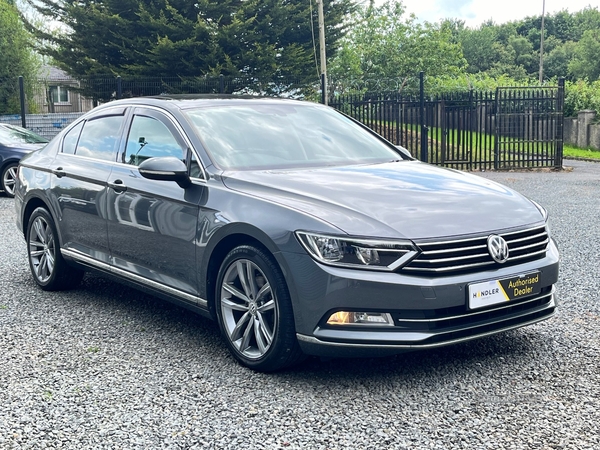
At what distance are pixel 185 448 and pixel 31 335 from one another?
94.5 inches

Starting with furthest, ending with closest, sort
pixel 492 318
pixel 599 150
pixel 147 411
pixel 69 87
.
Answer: pixel 69 87 < pixel 599 150 < pixel 492 318 < pixel 147 411

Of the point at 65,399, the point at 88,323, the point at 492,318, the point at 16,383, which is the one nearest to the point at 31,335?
the point at 88,323

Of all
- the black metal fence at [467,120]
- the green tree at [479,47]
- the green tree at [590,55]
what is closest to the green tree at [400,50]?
the green tree at [590,55]

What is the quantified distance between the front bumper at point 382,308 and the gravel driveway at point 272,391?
28 cm

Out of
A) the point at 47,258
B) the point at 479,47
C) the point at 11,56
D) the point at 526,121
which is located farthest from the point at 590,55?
the point at 47,258

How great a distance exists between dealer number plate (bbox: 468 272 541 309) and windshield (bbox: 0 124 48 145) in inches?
494

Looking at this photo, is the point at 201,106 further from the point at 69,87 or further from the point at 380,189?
the point at 69,87

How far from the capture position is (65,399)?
406 centimetres

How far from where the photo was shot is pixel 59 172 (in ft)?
20.8

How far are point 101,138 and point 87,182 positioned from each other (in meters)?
0.40

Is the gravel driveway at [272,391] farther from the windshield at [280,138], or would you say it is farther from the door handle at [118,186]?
the windshield at [280,138]

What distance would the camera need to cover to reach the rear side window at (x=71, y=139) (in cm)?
648

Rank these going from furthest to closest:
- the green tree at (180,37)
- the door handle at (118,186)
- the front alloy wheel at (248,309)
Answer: the green tree at (180,37) → the door handle at (118,186) → the front alloy wheel at (248,309)

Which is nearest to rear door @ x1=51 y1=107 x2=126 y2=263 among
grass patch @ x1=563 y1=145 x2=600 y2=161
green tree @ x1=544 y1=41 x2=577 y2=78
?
grass patch @ x1=563 y1=145 x2=600 y2=161
